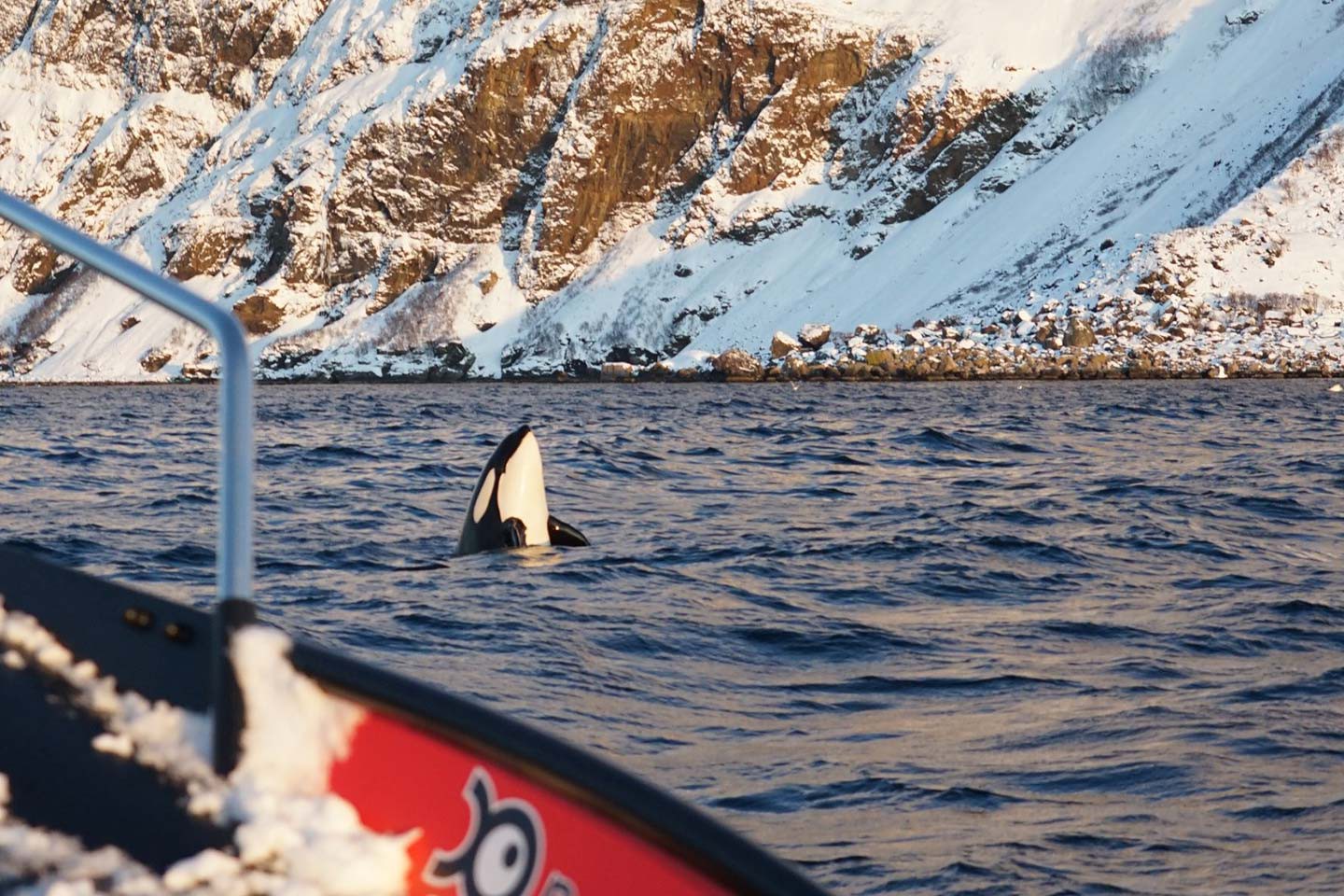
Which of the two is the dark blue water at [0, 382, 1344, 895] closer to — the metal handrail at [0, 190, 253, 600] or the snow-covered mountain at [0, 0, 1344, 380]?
the metal handrail at [0, 190, 253, 600]

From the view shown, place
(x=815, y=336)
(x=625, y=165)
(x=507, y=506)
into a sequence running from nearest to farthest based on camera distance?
(x=507, y=506), (x=815, y=336), (x=625, y=165)

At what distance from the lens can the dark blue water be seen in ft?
21.5

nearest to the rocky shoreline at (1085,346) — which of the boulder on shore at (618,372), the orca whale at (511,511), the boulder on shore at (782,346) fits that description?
the boulder on shore at (782,346)

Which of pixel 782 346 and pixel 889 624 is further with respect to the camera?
pixel 782 346

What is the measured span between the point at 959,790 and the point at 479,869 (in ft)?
15.0

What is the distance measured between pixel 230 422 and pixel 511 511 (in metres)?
11.8

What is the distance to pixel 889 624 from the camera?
10.9 m

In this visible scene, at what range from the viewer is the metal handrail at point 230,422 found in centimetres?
263

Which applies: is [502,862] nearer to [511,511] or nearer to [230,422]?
[230,422]

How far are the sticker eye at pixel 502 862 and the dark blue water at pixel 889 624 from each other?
3.44m

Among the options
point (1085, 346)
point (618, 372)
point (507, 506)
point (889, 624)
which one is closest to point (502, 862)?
point (889, 624)

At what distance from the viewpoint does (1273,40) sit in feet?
367

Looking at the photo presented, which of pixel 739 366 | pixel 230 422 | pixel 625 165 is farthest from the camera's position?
pixel 625 165

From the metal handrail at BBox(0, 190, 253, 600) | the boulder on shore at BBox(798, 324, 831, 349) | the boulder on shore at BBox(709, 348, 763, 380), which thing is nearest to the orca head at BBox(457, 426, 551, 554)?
the metal handrail at BBox(0, 190, 253, 600)
